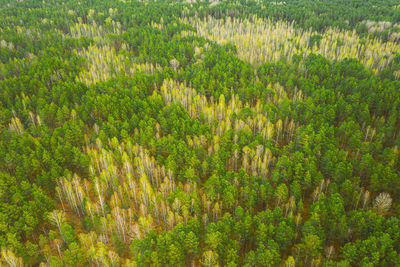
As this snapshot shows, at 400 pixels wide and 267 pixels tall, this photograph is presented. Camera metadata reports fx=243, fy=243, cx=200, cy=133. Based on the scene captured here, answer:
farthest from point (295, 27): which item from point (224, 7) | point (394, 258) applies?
point (394, 258)

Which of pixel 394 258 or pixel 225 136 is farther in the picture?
pixel 225 136

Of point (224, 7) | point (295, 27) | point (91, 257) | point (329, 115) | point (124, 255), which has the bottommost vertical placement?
point (124, 255)

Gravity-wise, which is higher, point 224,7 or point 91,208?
point 224,7

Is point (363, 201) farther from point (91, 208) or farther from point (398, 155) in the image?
point (91, 208)

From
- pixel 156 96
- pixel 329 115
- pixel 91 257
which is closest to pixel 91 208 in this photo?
pixel 91 257

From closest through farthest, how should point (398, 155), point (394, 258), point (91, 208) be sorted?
point (394, 258) < point (91, 208) < point (398, 155)

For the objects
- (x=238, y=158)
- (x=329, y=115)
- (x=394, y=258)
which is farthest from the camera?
(x=329, y=115)
